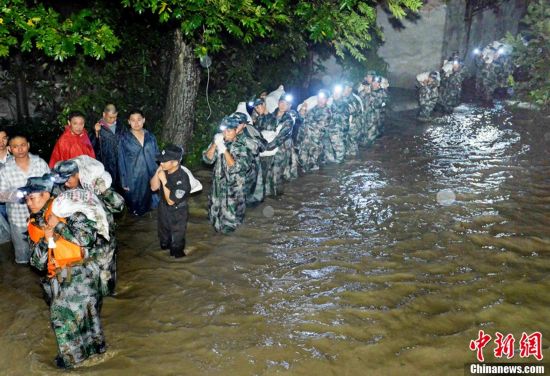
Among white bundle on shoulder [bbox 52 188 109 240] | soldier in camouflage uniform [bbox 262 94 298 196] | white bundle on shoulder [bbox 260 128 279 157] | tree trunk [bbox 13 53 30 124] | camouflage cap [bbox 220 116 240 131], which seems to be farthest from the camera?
tree trunk [bbox 13 53 30 124]

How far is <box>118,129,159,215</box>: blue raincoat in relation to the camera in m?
7.30

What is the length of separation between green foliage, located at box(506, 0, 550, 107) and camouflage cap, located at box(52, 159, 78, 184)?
16212mm

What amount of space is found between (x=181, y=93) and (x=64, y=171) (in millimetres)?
5321

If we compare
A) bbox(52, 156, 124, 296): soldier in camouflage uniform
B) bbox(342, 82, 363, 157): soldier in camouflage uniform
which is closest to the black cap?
bbox(52, 156, 124, 296): soldier in camouflage uniform

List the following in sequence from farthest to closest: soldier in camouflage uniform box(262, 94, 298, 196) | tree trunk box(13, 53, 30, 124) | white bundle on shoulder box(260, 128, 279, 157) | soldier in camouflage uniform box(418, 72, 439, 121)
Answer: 1. soldier in camouflage uniform box(418, 72, 439, 121)
2. tree trunk box(13, 53, 30, 124)
3. soldier in camouflage uniform box(262, 94, 298, 196)
4. white bundle on shoulder box(260, 128, 279, 157)

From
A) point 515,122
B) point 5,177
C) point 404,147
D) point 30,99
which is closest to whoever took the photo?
point 5,177

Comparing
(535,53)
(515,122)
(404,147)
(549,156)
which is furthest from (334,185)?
(535,53)

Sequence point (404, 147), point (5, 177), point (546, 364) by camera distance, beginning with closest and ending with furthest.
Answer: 1. point (546, 364)
2. point (5, 177)
3. point (404, 147)

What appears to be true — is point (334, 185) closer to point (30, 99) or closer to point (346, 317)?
point (346, 317)

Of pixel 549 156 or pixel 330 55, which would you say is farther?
pixel 330 55

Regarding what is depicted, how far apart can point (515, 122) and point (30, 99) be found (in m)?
13.5

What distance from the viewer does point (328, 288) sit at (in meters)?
5.82

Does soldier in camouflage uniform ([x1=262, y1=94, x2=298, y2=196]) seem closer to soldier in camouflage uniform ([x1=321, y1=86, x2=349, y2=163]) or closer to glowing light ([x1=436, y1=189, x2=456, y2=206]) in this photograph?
soldier in camouflage uniform ([x1=321, y1=86, x2=349, y2=163])

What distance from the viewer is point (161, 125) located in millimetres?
11281
